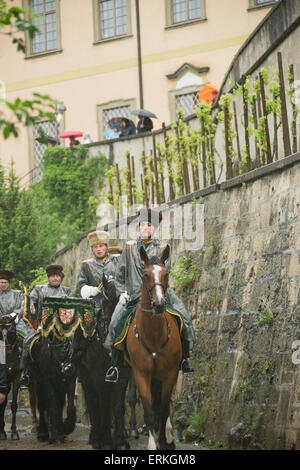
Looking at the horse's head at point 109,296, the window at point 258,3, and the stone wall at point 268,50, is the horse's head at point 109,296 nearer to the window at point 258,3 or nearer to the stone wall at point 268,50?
the stone wall at point 268,50

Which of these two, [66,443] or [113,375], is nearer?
[113,375]

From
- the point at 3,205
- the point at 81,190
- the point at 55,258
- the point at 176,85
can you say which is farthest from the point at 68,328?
the point at 176,85

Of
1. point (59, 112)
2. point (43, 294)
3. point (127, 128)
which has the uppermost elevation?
point (59, 112)

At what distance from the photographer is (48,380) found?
45.6 feet

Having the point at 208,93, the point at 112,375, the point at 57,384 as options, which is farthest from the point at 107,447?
the point at 208,93

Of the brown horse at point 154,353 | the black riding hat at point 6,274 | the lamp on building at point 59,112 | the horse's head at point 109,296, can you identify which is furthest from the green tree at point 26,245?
the brown horse at point 154,353

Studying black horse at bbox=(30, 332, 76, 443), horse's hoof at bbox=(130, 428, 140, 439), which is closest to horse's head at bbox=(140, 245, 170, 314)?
black horse at bbox=(30, 332, 76, 443)

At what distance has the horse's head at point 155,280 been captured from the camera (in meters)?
10.9

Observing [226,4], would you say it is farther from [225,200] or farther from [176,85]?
[225,200]

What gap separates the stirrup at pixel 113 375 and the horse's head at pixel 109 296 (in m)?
1.10

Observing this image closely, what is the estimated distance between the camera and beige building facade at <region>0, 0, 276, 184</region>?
3588cm

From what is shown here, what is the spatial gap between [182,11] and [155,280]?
27.4 meters

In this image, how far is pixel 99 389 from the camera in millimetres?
13016

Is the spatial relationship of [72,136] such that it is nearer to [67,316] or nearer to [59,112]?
[59,112]
